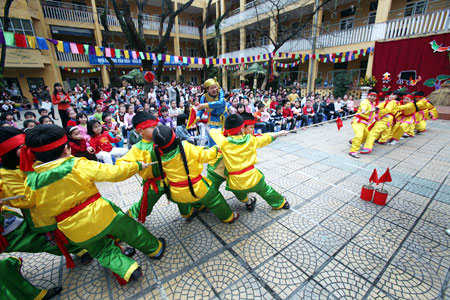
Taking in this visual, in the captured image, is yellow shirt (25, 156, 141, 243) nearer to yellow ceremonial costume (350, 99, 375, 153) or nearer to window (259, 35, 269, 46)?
yellow ceremonial costume (350, 99, 375, 153)

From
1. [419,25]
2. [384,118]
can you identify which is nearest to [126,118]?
[384,118]

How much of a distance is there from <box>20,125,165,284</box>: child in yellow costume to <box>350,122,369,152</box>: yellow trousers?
5273 millimetres

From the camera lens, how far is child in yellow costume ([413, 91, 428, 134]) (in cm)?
659

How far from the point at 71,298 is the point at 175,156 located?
5.28ft

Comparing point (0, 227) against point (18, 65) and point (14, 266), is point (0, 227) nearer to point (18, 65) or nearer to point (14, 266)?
point (14, 266)

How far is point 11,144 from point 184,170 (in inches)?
61.1

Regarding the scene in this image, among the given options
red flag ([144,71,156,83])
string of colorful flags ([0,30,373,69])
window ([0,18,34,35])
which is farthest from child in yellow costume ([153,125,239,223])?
window ([0,18,34,35])

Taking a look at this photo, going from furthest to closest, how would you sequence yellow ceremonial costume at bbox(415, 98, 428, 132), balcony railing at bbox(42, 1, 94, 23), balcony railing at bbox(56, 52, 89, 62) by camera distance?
1. balcony railing at bbox(56, 52, 89, 62)
2. balcony railing at bbox(42, 1, 94, 23)
3. yellow ceremonial costume at bbox(415, 98, 428, 132)

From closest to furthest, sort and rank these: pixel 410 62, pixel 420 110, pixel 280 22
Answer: pixel 420 110
pixel 410 62
pixel 280 22

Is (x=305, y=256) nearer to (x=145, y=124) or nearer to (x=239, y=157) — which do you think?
(x=239, y=157)

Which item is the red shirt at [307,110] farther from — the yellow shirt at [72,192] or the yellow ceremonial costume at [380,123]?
the yellow shirt at [72,192]

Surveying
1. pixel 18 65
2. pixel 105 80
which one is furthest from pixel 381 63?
pixel 18 65

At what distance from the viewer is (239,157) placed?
2.63m

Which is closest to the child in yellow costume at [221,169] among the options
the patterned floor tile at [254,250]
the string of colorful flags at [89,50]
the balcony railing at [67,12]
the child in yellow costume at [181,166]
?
the child in yellow costume at [181,166]
